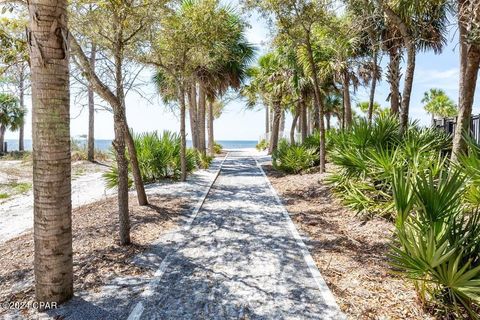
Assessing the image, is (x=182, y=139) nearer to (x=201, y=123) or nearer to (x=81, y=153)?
(x=201, y=123)

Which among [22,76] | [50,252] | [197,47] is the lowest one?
[50,252]

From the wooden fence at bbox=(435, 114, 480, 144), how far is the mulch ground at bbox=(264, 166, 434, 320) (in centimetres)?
415

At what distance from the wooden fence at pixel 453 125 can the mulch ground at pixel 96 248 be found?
7810 mm

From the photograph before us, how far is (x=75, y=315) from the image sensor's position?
3555 mm

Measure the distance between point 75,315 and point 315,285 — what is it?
2.68 metres

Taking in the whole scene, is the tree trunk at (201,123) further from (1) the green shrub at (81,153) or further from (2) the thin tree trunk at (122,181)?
(2) the thin tree trunk at (122,181)

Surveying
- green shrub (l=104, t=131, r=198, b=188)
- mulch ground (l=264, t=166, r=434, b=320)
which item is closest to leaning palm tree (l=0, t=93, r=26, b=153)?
green shrub (l=104, t=131, r=198, b=188)

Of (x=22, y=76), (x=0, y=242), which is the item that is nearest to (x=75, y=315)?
(x=0, y=242)

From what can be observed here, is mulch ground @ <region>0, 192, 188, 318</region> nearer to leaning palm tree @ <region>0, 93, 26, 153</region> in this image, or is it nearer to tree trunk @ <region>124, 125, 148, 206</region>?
tree trunk @ <region>124, 125, 148, 206</region>

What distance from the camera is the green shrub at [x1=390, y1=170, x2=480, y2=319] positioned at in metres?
3.11

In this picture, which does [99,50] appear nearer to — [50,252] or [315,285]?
[50,252]

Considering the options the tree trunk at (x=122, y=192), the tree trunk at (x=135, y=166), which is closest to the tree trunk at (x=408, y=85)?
the tree trunk at (x=135, y=166)

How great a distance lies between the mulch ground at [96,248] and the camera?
438cm

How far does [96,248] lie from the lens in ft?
18.4
